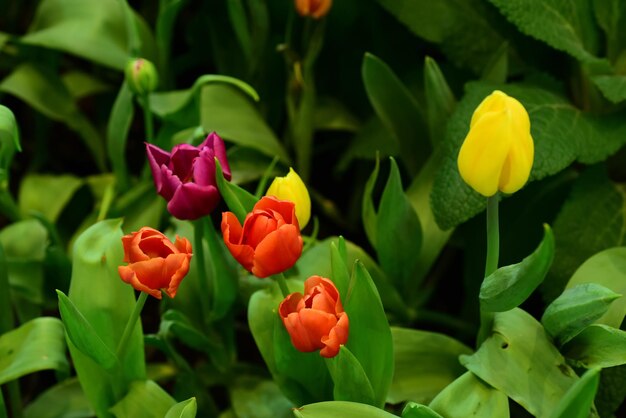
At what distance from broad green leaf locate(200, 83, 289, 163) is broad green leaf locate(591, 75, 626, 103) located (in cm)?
35

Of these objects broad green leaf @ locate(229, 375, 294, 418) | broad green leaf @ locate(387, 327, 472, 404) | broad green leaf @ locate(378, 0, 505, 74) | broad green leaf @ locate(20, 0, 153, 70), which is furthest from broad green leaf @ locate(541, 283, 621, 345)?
broad green leaf @ locate(20, 0, 153, 70)

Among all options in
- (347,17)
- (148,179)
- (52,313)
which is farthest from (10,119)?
(347,17)

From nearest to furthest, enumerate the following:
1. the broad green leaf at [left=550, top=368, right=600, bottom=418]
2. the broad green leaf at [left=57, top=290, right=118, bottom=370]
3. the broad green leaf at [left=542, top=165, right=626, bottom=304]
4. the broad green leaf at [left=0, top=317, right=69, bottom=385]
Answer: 1. the broad green leaf at [left=550, top=368, right=600, bottom=418]
2. the broad green leaf at [left=57, top=290, right=118, bottom=370]
3. the broad green leaf at [left=0, top=317, right=69, bottom=385]
4. the broad green leaf at [left=542, top=165, right=626, bottom=304]

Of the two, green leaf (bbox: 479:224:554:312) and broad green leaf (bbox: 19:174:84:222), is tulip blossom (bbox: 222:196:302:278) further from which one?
broad green leaf (bbox: 19:174:84:222)

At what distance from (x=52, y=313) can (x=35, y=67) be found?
31cm

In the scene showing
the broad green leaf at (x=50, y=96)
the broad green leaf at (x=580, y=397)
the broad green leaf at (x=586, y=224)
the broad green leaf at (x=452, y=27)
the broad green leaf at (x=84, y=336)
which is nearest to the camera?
the broad green leaf at (x=580, y=397)

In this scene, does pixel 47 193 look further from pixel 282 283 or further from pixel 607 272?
pixel 607 272

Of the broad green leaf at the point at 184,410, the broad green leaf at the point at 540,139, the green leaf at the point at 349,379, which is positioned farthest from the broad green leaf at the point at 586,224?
the broad green leaf at the point at 184,410

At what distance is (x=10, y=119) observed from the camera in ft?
2.50

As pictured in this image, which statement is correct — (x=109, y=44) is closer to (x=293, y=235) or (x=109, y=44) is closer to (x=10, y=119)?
(x=10, y=119)

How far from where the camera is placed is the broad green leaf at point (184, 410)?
665 millimetres

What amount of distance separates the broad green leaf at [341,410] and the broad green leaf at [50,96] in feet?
2.09

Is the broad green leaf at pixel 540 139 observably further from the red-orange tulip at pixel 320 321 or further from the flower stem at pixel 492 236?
the red-orange tulip at pixel 320 321

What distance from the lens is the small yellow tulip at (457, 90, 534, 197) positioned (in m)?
0.59
